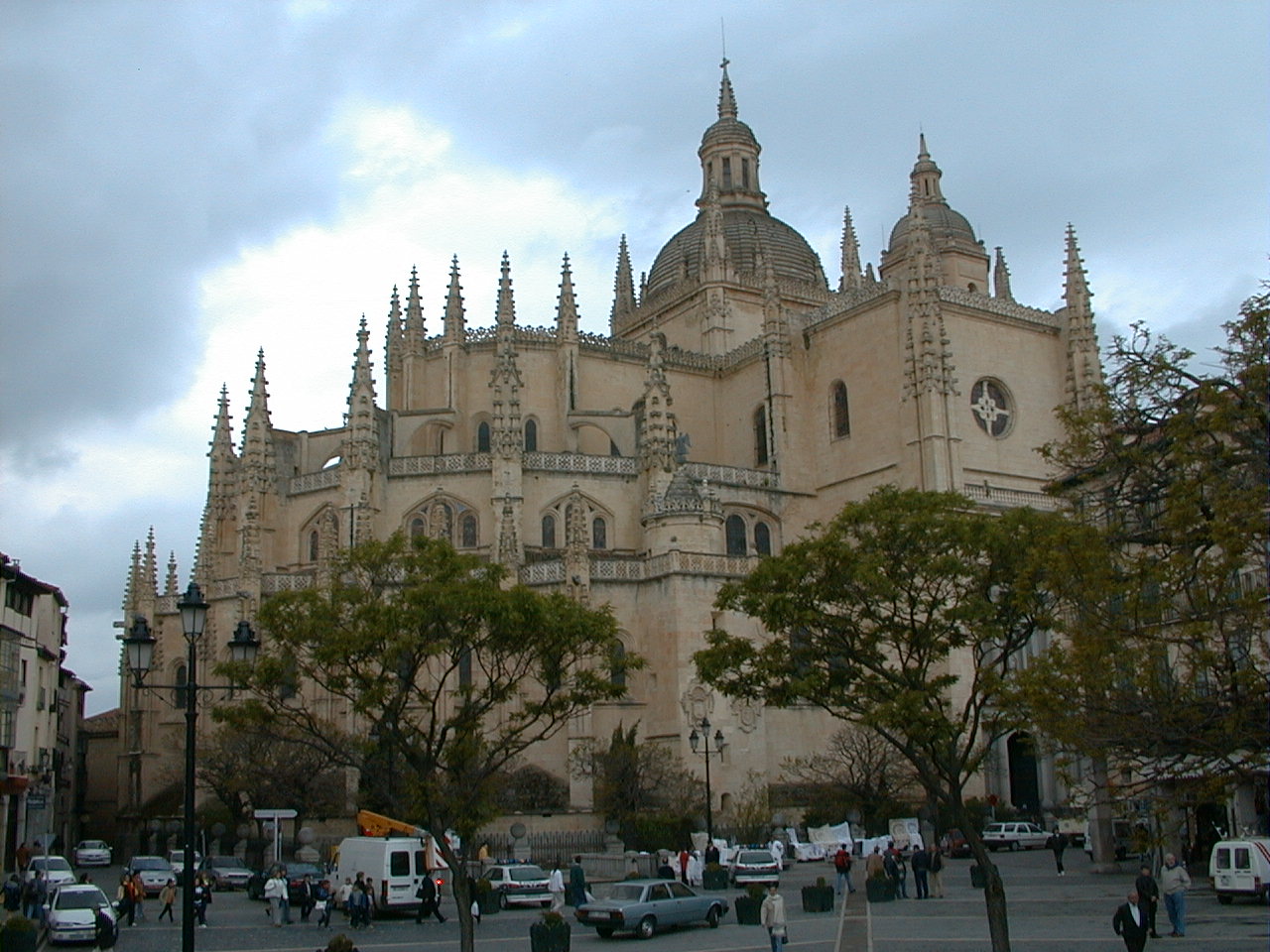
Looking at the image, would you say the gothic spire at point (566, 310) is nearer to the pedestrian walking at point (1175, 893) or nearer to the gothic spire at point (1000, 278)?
the gothic spire at point (1000, 278)

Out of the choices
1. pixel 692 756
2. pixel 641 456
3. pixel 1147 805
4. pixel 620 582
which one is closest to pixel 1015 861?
pixel 692 756

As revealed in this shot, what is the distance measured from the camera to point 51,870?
3462 centimetres

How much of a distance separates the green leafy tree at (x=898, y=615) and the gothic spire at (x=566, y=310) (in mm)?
34597

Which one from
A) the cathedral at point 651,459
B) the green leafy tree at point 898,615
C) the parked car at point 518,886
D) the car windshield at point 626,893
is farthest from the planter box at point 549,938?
the cathedral at point 651,459

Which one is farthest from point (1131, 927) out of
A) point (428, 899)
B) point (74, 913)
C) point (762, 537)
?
point (762, 537)

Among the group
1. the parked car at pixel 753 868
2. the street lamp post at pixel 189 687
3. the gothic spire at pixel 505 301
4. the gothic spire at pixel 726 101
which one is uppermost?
the gothic spire at pixel 726 101

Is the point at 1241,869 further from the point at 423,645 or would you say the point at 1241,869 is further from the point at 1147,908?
the point at 423,645

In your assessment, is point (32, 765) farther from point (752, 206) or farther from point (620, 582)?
point (752, 206)

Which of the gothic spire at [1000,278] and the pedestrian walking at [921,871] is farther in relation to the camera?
the gothic spire at [1000,278]

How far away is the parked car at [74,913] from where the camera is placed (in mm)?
23812

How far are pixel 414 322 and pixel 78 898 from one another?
35.6 meters

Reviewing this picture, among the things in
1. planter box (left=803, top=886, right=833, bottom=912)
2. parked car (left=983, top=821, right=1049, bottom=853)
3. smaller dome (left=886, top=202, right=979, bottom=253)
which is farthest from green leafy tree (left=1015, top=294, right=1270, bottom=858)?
smaller dome (left=886, top=202, right=979, bottom=253)

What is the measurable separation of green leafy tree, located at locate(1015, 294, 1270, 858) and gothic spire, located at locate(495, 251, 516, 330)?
129ft

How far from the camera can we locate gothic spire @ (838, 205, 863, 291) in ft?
216
